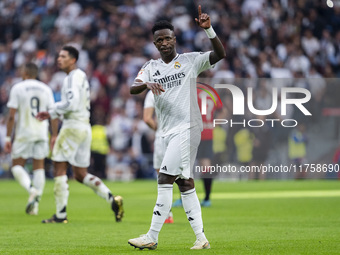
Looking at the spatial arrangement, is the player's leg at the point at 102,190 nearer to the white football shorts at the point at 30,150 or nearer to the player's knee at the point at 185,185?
the white football shorts at the point at 30,150

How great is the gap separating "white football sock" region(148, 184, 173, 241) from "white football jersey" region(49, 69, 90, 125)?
3681mm

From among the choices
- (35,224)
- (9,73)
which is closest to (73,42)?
(9,73)

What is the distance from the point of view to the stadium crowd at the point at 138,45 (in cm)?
2409

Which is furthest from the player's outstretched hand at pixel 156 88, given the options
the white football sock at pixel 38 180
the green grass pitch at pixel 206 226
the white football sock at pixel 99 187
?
the white football sock at pixel 38 180

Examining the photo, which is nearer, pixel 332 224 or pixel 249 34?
pixel 332 224

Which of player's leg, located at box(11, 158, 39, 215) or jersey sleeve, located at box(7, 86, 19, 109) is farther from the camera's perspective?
jersey sleeve, located at box(7, 86, 19, 109)

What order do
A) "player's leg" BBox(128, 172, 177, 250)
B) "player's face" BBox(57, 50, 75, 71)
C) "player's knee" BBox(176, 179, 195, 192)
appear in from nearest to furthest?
"player's leg" BBox(128, 172, 177, 250) → "player's knee" BBox(176, 179, 195, 192) → "player's face" BBox(57, 50, 75, 71)

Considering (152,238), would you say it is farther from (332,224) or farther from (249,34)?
(249,34)

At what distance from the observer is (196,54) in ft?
24.7

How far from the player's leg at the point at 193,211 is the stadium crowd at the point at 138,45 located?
1551cm

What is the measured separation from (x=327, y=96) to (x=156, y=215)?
12.7 metres

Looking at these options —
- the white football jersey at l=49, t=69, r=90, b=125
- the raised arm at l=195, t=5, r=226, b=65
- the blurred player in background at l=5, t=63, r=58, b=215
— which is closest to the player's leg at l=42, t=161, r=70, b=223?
the white football jersey at l=49, t=69, r=90, b=125

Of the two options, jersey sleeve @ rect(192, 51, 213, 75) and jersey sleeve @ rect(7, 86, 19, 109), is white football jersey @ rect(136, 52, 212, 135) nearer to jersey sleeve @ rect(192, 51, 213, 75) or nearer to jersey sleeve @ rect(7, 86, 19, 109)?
jersey sleeve @ rect(192, 51, 213, 75)

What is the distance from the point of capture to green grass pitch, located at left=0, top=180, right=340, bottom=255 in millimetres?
7590
